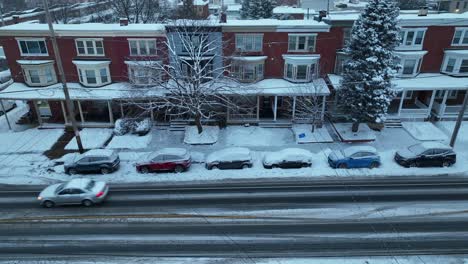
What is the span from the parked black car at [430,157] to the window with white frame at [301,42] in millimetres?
13384

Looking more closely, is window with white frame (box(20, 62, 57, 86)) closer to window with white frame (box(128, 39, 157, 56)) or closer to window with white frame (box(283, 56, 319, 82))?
window with white frame (box(128, 39, 157, 56))

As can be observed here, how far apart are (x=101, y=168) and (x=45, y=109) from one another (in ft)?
46.8

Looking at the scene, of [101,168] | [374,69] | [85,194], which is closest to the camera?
[85,194]

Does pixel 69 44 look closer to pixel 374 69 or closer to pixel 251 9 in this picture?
pixel 374 69

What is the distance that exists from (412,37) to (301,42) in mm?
10583

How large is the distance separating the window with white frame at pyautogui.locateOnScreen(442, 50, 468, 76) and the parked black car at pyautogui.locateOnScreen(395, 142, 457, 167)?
12.3 meters

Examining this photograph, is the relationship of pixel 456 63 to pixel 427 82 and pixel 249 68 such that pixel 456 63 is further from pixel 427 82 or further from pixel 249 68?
pixel 249 68

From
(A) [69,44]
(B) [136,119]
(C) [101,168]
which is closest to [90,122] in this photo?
(B) [136,119]

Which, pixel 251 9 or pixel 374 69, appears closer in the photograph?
pixel 374 69

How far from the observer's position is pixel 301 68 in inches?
1197

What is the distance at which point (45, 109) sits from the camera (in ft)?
105

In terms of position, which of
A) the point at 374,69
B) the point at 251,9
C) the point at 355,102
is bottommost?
the point at 355,102

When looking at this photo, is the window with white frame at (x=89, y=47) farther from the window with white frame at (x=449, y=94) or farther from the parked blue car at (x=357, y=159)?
the window with white frame at (x=449, y=94)

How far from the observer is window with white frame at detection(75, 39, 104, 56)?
2984cm
